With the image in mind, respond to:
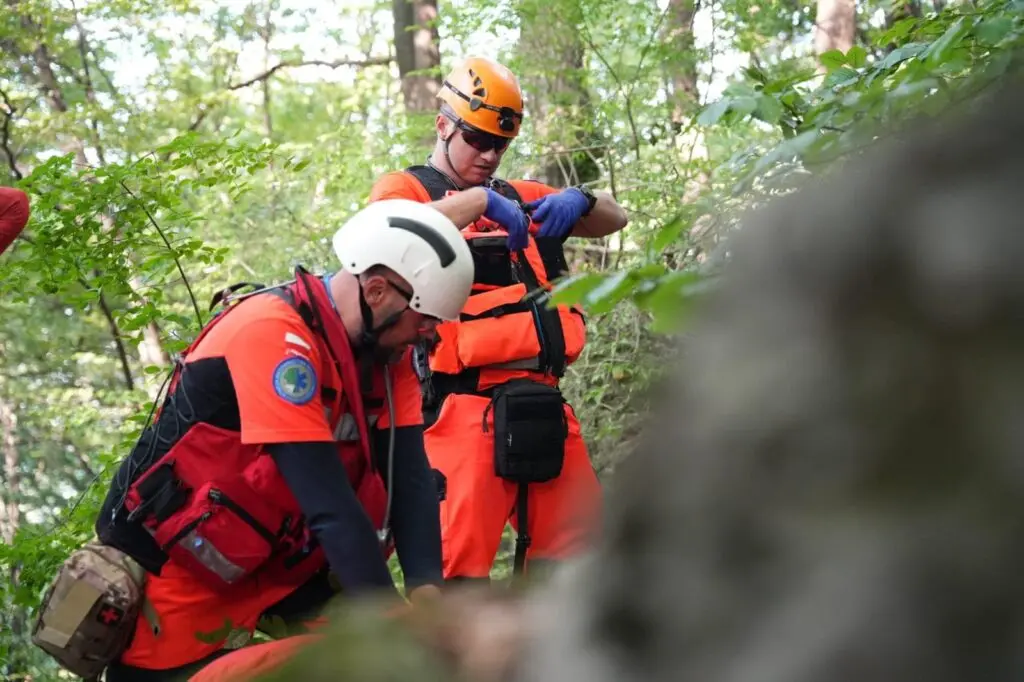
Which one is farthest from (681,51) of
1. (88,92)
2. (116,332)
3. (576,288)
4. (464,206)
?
(88,92)

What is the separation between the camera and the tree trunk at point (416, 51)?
11.4m

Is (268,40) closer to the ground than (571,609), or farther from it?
farther from it

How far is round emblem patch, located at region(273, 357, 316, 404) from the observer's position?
9.09 feet

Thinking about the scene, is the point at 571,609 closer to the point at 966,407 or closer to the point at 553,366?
the point at 966,407

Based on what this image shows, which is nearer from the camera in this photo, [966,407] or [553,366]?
[966,407]

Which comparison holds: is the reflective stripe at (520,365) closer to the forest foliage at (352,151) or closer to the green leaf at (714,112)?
the forest foliage at (352,151)

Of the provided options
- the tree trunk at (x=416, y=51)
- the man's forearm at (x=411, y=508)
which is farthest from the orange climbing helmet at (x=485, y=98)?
the tree trunk at (x=416, y=51)

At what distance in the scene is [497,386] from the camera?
418cm

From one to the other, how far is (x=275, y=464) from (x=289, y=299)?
0.54m

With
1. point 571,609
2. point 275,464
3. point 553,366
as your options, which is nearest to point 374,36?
point 553,366

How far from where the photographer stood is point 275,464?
287cm

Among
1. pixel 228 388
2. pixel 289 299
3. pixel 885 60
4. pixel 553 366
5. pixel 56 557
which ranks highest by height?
pixel 885 60

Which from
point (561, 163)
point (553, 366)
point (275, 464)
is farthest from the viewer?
point (561, 163)

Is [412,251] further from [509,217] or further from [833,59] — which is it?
[833,59]
